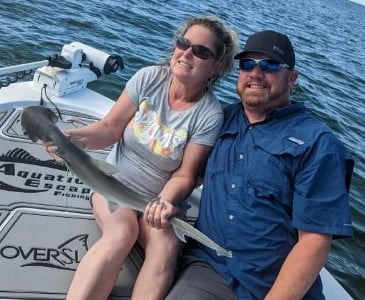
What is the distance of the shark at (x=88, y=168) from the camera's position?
9.17 feet

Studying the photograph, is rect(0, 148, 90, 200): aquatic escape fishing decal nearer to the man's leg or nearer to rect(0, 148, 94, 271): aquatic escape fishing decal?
rect(0, 148, 94, 271): aquatic escape fishing decal

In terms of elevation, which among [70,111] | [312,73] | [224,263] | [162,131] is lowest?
[312,73]

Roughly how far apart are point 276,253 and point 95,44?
917 centimetres

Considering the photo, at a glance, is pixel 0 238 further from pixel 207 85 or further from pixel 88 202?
pixel 207 85

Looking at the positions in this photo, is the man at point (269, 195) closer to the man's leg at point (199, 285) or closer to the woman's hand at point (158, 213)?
the man's leg at point (199, 285)

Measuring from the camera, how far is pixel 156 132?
328 centimetres

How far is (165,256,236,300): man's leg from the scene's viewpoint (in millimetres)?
2752

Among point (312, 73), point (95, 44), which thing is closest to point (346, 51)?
point (312, 73)

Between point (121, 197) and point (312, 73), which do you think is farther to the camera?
point (312, 73)

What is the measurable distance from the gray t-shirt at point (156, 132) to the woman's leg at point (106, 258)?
33cm

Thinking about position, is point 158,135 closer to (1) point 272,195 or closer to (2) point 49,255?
(1) point 272,195

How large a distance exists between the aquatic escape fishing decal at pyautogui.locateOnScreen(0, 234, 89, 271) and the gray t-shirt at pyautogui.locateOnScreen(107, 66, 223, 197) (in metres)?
0.55

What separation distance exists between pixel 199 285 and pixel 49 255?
934 millimetres

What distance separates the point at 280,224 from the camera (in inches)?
109
